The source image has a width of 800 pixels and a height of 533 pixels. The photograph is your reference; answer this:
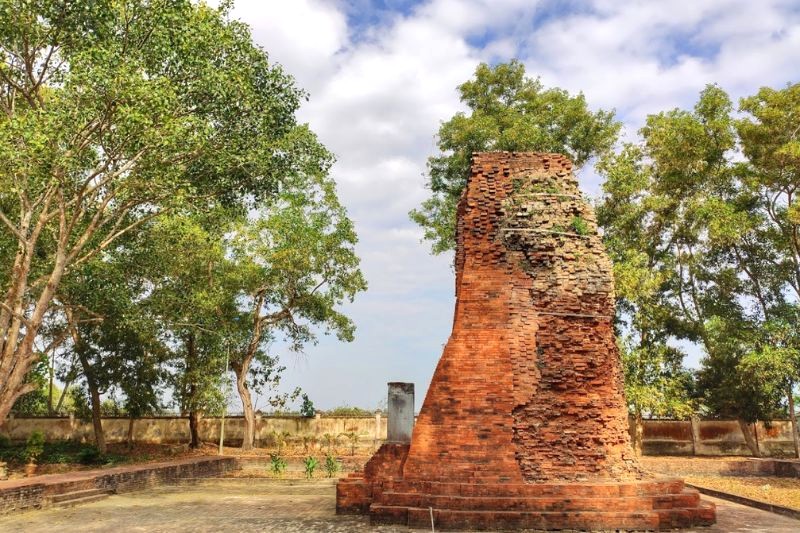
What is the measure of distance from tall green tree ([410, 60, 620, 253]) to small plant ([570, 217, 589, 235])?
11379mm

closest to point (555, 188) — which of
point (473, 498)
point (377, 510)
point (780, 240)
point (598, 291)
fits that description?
point (598, 291)

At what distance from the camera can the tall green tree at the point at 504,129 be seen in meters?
20.6

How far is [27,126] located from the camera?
995 cm

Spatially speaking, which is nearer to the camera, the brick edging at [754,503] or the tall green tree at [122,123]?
the brick edging at [754,503]

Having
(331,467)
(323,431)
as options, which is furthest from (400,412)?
(323,431)

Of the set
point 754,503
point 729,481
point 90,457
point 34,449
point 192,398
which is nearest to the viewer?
point 754,503

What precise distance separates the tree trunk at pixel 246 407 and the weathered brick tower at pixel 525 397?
12.8m

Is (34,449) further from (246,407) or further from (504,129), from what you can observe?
(504,129)

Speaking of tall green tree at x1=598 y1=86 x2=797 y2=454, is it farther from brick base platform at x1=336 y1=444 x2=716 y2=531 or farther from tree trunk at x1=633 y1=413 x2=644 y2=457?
brick base platform at x1=336 y1=444 x2=716 y2=531

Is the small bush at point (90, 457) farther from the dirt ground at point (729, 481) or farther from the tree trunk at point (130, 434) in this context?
the dirt ground at point (729, 481)

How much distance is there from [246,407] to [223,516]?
1246cm

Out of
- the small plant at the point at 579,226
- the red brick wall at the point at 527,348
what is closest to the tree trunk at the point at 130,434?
the red brick wall at the point at 527,348

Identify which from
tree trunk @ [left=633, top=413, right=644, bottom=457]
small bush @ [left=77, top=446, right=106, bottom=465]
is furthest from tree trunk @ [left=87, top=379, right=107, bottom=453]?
tree trunk @ [left=633, top=413, right=644, bottom=457]

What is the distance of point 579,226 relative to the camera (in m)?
8.84
